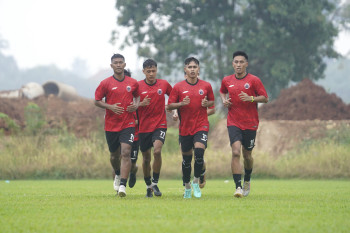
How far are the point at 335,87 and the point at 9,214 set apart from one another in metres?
105

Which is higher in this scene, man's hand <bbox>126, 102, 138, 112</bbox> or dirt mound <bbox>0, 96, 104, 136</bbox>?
dirt mound <bbox>0, 96, 104, 136</bbox>

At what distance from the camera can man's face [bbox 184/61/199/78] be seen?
11.6 meters

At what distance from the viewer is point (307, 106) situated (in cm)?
3419

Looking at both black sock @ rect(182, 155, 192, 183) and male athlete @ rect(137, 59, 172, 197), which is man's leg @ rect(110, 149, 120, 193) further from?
black sock @ rect(182, 155, 192, 183)

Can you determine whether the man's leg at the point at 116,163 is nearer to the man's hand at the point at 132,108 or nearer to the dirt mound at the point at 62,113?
the man's hand at the point at 132,108

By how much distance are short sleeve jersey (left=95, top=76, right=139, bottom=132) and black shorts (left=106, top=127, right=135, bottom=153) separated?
94mm

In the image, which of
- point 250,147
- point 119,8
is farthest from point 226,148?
point 250,147

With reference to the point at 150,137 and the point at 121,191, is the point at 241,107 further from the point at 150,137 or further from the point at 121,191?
the point at 121,191

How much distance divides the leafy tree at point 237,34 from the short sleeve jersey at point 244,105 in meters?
27.4

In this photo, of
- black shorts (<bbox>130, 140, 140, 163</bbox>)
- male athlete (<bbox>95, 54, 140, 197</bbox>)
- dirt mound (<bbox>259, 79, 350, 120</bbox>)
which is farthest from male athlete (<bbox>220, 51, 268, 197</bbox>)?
dirt mound (<bbox>259, 79, 350, 120</bbox>)

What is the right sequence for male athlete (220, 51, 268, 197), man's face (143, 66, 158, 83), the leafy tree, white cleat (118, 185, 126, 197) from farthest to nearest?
the leafy tree, man's face (143, 66, 158, 83), male athlete (220, 51, 268, 197), white cleat (118, 185, 126, 197)

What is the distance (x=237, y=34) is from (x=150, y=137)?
29.8 meters

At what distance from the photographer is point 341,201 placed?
10422 millimetres

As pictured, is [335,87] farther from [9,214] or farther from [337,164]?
[9,214]
